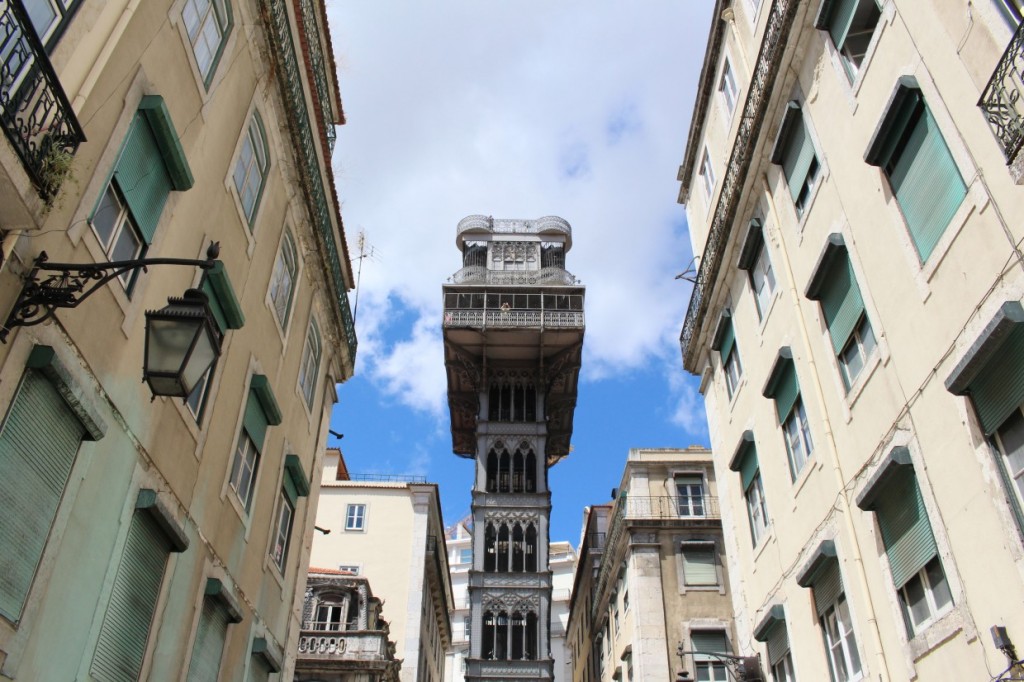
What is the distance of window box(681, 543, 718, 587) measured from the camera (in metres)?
26.0

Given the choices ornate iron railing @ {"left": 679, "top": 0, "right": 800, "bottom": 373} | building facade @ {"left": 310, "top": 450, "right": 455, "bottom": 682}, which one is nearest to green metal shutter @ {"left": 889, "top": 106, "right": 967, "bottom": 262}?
ornate iron railing @ {"left": 679, "top": 0, "right": 800, "bottom": 373}

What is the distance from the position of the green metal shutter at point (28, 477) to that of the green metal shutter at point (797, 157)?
10.1 m

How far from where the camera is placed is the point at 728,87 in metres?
16.8

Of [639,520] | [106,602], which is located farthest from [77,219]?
[639,520]

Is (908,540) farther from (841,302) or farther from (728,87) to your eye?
(728,87)

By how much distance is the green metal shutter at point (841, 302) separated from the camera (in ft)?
34.9

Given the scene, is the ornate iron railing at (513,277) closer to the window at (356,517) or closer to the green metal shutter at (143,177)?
the window at (356,517)

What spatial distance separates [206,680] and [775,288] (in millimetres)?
10257

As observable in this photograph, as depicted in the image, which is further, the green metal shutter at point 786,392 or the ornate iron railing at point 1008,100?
the green metal shutter at point 786,392

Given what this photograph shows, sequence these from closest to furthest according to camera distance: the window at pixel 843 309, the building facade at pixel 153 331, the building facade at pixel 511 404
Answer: the building facade at pixel 153 331, the window at pixel 843 309, the building facade at pixel 511 404

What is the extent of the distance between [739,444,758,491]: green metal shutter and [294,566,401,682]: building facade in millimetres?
12243

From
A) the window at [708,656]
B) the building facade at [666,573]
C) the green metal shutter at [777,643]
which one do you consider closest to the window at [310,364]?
the green metal shutter at [777,643]

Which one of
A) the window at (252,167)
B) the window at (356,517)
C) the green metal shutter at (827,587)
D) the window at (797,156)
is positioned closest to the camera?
the green metal shutter at (827,587)

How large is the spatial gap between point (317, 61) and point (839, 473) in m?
10.9
